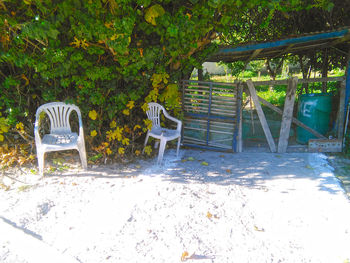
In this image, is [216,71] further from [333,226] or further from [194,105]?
[333,226]

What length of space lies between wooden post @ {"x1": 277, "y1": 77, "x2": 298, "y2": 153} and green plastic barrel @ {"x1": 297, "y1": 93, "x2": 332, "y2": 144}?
2.58 ft

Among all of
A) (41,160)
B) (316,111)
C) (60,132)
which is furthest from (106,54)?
(316,111)

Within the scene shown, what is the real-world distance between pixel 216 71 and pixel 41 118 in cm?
2089

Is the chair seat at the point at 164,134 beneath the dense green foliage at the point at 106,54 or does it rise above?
beneath

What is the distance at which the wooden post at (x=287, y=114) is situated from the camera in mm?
4824

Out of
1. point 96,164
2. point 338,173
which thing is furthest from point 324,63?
point 96,164

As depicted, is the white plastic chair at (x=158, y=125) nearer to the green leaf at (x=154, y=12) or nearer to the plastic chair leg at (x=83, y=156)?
the plastic chair leg at (x=83, y=156)

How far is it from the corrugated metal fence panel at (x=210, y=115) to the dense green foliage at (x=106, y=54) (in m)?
0.38

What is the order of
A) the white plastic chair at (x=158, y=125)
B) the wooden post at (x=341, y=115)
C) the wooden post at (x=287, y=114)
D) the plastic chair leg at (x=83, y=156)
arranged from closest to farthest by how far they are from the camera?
the plastic chair leg at (x=83, y=156) → the white plastic chair at (x=158, y=125) → the wooden post at (x=287, y=114) → the wooden post at (x=341, y=115)

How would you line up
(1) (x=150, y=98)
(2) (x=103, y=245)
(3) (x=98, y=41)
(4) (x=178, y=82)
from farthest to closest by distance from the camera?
(4) (x=178, y=82) → (1) (x=150, y=98) → (3) (x=98, y=41) → (2) (x=103, y=245)

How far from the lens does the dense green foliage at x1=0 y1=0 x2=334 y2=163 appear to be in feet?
10.7

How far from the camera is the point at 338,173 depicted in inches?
158

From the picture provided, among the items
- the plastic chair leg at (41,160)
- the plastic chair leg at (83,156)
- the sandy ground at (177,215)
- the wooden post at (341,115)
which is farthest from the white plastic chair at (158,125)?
the wooden post at (341,115)

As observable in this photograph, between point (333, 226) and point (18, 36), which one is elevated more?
point (18, 36)
